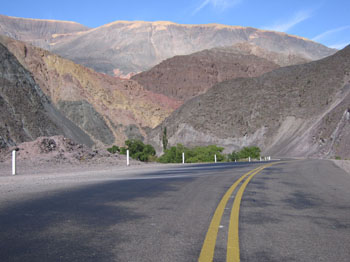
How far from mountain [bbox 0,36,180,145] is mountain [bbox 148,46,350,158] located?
714 centimetres

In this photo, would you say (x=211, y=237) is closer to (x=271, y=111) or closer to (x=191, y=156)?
(x=191, y=156)

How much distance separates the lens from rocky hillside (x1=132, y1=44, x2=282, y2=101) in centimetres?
14462

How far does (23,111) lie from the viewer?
193ft

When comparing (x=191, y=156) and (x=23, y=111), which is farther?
(x=191, y=156)

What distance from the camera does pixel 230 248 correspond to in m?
5.02

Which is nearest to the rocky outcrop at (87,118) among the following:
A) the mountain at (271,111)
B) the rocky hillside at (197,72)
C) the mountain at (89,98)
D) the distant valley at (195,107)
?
the mountain at (89,98)

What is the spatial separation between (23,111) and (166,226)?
186ft

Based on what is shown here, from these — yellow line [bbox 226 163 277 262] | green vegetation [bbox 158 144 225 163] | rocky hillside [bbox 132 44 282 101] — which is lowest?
green vegetation [bbox 158 144 225 163]

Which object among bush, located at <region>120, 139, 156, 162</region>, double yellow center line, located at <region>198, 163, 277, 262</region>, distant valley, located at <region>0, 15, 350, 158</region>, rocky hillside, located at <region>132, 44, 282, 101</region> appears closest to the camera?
double yellow center line, located at <region>198, 163, 277, 262</region>

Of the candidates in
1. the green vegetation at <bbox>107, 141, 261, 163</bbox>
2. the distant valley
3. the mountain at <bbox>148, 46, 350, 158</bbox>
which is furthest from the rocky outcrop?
the green vegetation at <bbox>107, 141, 261, 163</bbox>

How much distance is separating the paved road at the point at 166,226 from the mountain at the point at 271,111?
65140 millimetres

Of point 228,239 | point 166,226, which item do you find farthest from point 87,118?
point 228,239

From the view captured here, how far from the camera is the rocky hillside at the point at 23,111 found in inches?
2019

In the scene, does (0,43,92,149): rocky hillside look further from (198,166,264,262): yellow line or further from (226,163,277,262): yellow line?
(226,163,277,262): yellow line
